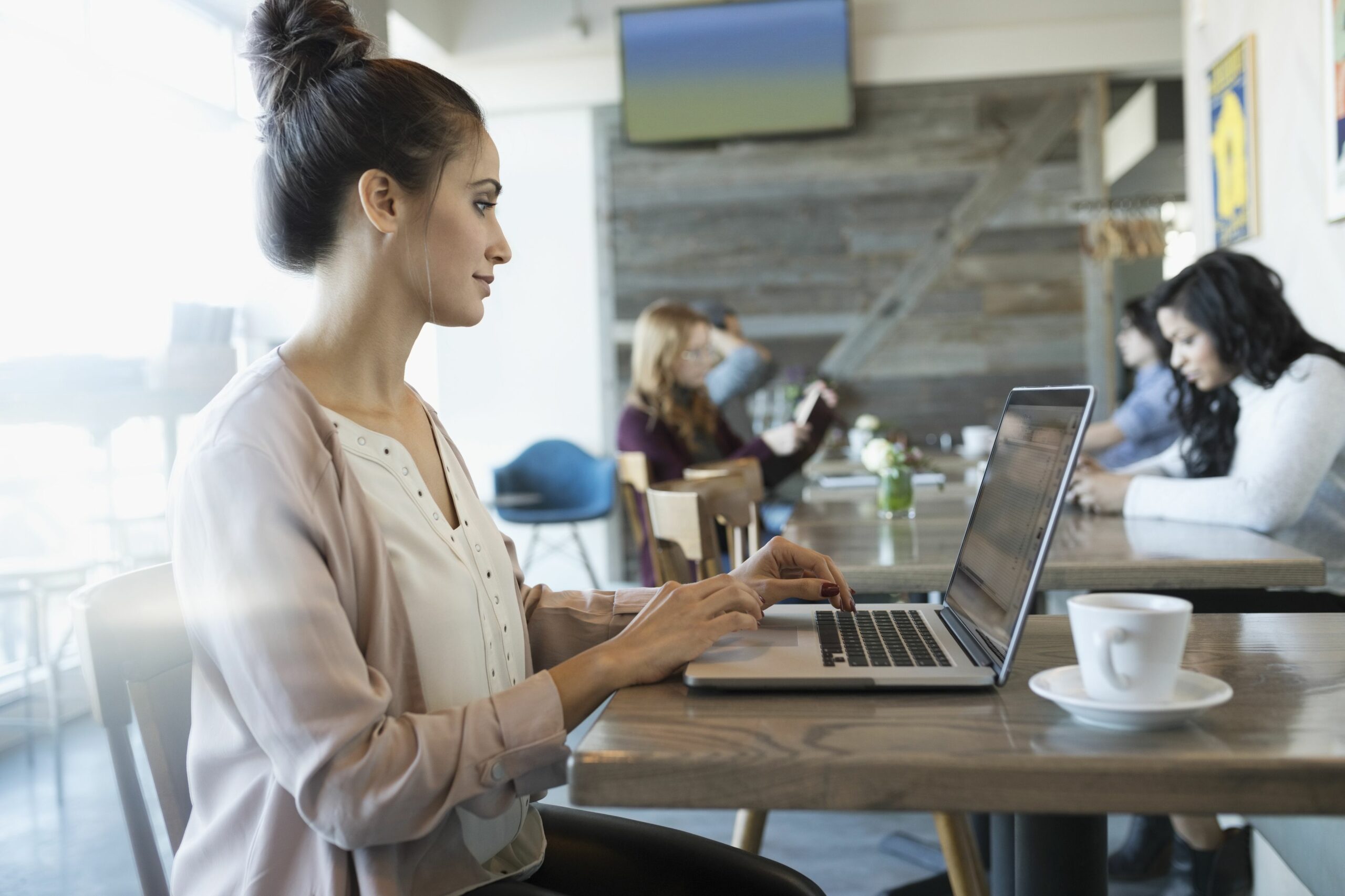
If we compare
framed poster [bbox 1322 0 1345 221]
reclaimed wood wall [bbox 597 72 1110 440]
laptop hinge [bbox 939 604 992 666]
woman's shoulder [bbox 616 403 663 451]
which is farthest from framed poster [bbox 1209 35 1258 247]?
laptop hinge [bbox 939 604 992 666]

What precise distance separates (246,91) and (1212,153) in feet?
13.4

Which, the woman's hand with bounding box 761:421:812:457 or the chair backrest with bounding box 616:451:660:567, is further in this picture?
the woman's hand with bounding box 761:421:812:457

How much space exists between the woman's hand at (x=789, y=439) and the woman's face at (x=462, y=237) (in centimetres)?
272

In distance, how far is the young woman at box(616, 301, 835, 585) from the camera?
144 inches

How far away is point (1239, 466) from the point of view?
7.14 feet

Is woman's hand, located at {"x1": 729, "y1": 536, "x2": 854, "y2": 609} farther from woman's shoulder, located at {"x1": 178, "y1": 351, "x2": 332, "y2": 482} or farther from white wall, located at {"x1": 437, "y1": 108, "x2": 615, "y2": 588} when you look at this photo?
white wall, located at {"x1": 437, "y1": 108, "x2": 615, "y2": 588}

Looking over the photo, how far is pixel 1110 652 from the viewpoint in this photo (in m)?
0.79

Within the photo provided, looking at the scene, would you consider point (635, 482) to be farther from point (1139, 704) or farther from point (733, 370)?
point (1139, 704)

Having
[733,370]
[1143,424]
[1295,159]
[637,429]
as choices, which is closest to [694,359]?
[637,429]

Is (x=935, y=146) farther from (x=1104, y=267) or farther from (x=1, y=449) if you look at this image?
(x=1, y=449)

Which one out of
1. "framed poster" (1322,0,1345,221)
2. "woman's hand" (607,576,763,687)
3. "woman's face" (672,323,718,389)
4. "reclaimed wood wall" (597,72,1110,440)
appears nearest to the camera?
"woman's hand" (607,576,763,687)

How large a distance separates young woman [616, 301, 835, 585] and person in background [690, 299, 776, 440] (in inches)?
12.9

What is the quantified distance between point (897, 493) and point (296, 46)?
1708mm

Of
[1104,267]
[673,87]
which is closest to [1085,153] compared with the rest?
[1104,267]
